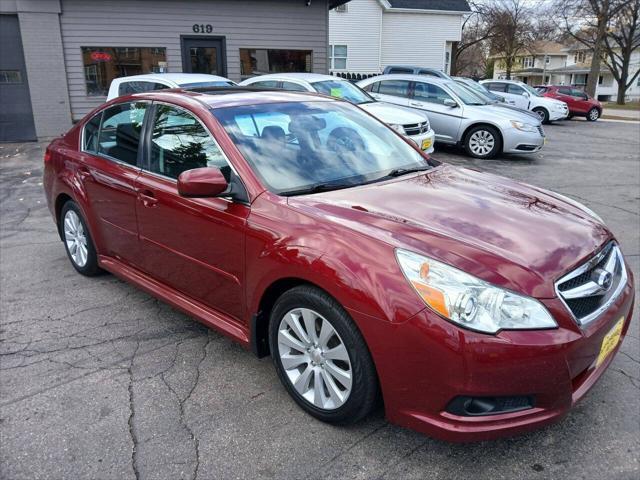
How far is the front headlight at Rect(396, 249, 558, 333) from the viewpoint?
7.12 ft

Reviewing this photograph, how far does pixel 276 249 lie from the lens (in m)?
2.71

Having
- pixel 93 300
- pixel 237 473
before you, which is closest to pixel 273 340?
pixel 237 473

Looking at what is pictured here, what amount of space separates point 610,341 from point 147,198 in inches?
111

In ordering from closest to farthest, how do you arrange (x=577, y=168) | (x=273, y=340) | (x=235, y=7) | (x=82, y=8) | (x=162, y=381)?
(x=273, y=340)
(x=162, y=381)
(x=577, y=168)
(x=82, y=8)
(x=235, y=7)

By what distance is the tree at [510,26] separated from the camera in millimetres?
44594

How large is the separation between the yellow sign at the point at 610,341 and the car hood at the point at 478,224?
369 millimetres

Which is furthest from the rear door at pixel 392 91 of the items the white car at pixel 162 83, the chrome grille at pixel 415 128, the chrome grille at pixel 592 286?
the chrome grille at pixel 592 286

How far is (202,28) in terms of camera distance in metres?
13.9

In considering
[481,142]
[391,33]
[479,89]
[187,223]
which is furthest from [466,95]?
[391,33]

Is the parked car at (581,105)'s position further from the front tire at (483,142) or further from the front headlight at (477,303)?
the front headlight at (477,303)

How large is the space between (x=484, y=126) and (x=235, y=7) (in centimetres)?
730

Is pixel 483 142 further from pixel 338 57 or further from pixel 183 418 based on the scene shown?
pixel 338 57

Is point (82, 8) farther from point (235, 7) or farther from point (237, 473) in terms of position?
point (237, 473)

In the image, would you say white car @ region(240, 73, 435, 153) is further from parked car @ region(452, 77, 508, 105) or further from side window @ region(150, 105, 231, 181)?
side window @ region(150, 105, 231, 181)
